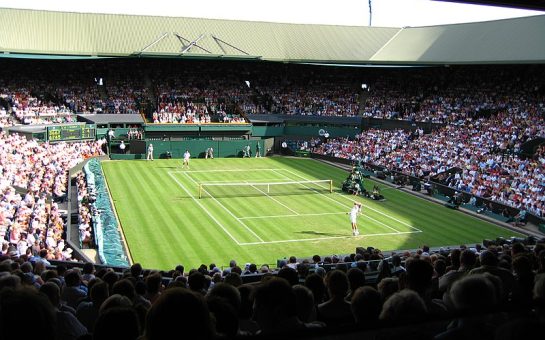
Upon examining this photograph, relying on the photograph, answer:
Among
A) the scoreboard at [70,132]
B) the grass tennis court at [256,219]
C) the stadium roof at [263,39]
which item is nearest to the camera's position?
the grass tennis court at [256,219]

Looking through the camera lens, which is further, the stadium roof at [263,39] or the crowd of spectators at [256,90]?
the crowd of spectators at [256,90]

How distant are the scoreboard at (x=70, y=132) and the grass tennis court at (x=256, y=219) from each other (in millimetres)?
5009

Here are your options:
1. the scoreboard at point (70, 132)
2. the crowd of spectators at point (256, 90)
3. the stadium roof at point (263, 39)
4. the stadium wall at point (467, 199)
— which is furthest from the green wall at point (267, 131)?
the scoreboard at point (70, 132)

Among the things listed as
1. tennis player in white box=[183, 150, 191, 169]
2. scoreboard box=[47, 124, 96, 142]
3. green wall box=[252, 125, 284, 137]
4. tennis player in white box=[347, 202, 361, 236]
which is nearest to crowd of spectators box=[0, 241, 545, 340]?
tennis player in white box=[347, 202, 361, 236]

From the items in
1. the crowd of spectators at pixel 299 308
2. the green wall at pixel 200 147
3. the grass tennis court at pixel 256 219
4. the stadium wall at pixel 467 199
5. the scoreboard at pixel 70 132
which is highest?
the crowd of spectators at pixel 299 308

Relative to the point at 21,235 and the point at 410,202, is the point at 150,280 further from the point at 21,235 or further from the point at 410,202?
the point at 410,202

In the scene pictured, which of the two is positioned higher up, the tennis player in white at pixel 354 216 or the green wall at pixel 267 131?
the green wall at pixel 267 131

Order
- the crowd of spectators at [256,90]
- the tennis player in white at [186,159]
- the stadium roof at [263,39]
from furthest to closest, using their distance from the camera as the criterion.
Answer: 1. the crowd of spectators at [256,90]
2. the stadium roof at [263,39]
3. the tennis player in white at [186,159]

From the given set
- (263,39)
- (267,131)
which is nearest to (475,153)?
(267,131)

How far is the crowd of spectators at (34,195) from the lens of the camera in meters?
18.2

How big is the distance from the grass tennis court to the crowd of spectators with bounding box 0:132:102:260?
3215mm

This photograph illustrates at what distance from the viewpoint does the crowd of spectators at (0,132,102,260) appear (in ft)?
59.9

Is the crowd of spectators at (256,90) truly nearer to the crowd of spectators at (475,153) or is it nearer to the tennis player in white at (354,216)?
the crowd of spectators at (475,153)

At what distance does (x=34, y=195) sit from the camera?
25.2m
